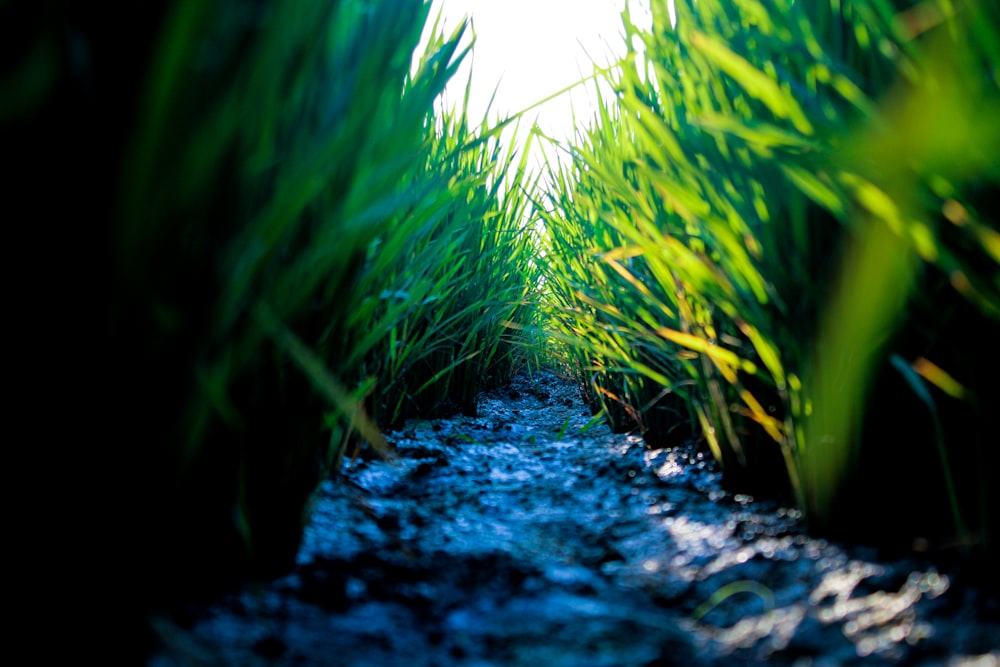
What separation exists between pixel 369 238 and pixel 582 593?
0.43m

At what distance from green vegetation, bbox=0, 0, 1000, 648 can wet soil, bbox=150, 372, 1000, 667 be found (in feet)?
0.20

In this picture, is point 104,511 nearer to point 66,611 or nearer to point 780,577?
point 66,611

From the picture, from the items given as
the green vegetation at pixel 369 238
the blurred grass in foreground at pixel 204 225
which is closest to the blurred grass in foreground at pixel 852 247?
the green vegetation at pixel 369 238

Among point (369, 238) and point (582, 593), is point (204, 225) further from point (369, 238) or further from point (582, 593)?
point (582, 593)

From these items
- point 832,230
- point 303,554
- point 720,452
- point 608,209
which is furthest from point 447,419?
point 832,230

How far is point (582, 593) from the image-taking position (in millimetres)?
618

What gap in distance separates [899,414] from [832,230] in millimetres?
206

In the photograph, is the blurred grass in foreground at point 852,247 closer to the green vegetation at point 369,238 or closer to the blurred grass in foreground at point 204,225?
the green vegetation at point 369,238

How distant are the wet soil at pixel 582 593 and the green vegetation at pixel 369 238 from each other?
0.06 m

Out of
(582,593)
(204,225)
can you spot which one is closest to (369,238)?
(204,225)

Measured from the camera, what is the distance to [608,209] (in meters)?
1.41

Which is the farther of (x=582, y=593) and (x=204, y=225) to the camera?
(x=582, y=593)

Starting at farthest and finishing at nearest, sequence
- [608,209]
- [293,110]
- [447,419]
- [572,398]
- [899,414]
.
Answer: [572,398] < [447,419] < [608,209] < [899,414] < [293,110]

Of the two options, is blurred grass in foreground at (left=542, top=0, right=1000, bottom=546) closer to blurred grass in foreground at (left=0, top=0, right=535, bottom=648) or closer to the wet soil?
the wet soil
